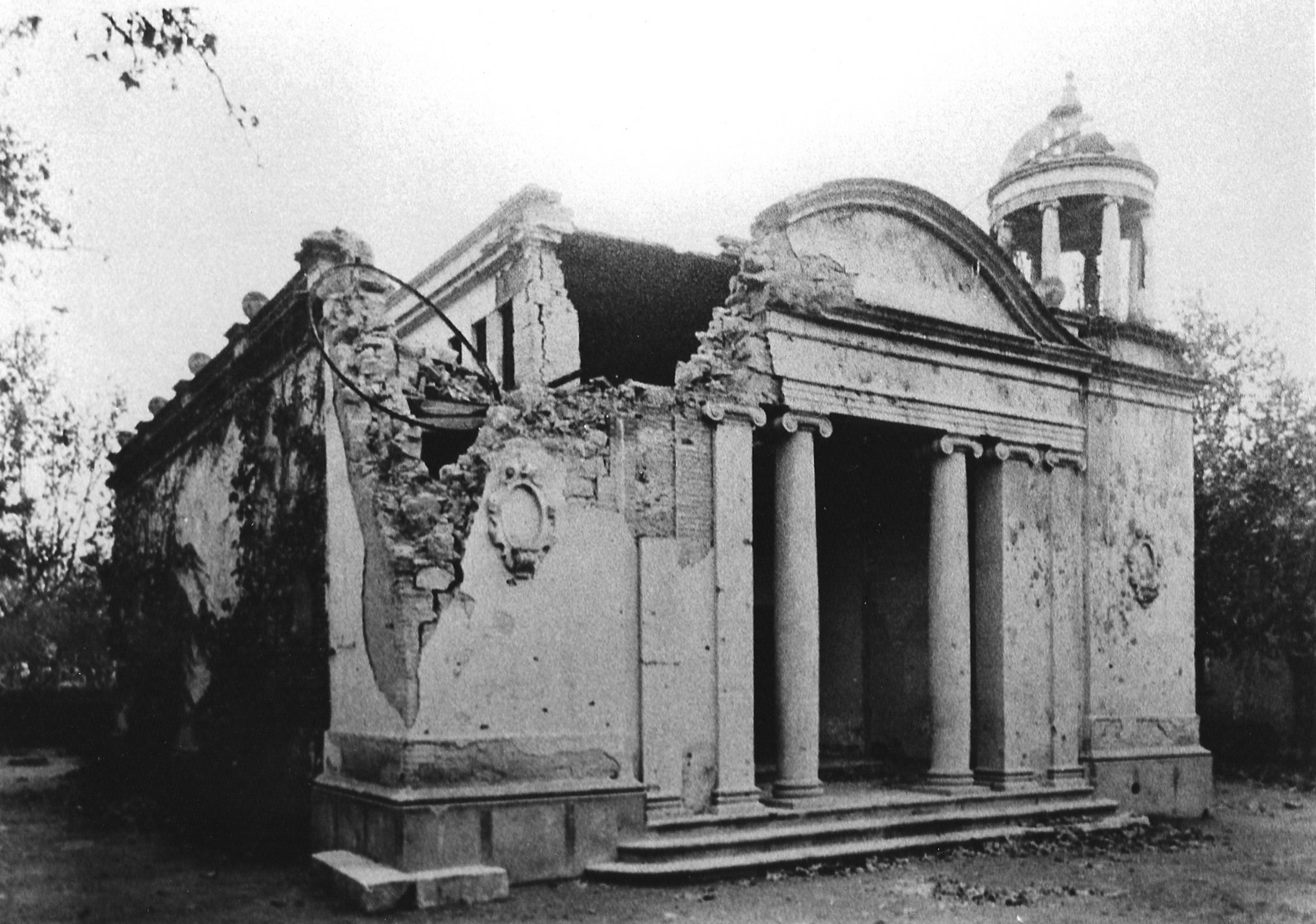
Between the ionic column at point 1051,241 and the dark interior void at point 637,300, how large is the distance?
16.4 feet

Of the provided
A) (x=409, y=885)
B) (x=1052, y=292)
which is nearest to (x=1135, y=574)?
(x=1052, y=292)

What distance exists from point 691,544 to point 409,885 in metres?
3.76

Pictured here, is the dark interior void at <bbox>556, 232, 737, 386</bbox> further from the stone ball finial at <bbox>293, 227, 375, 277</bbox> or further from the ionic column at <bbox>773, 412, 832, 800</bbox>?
the stone ball finial at <bbox>293, 227, 375, 277</bbox>

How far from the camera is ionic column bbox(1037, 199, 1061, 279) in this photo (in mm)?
17266

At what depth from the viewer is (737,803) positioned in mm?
10586

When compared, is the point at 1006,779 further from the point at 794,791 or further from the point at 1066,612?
the point at 794,791

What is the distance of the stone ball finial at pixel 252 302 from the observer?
41.7 feet

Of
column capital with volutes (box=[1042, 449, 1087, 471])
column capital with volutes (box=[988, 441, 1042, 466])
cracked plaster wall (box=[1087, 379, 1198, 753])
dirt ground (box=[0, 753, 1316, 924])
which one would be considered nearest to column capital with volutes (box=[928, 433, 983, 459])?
column capital with volutes (box=[988, 441, 1042, 466])

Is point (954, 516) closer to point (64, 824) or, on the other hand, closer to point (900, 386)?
point (900, 386)

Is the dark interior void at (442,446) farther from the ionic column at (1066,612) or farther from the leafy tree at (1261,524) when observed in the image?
the leafy tree at (1261,524)

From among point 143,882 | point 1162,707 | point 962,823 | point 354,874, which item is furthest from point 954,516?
point 143,882

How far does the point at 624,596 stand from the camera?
1027 cm

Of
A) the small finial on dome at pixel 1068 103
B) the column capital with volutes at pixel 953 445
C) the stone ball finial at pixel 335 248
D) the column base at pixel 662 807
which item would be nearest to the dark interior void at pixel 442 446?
the stone ball finial at pixel 335 248

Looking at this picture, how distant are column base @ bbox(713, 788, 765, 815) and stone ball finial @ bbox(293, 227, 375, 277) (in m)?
5.42
